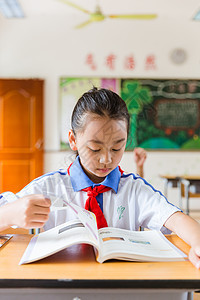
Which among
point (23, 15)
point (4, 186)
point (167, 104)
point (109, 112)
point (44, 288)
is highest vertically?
point (23, 15)

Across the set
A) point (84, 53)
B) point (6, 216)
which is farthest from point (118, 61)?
point (6, 216)

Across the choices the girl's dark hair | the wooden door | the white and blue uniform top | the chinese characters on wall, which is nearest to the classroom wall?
the chinese characters on wall

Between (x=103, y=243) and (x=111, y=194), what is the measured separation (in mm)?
392

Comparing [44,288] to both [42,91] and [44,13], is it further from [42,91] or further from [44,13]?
[44,13]

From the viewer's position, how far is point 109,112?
105 centimetres

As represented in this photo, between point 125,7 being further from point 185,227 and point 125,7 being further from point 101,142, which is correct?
point 185,227

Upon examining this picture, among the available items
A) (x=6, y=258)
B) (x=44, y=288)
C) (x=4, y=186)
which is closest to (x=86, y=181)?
Answer: (x=6, y=258)

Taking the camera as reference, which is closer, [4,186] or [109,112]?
[109,112]

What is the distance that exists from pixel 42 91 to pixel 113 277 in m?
5.03

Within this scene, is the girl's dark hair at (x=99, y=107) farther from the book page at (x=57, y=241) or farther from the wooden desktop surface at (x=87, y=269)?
the wooden desktop surface at (x=87, y=269)

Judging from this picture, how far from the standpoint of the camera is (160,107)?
5.56m

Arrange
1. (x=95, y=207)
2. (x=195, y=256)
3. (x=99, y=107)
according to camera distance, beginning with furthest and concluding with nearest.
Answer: (x=95, y=207) → (x=99, y=107) → (x=195, y=256)

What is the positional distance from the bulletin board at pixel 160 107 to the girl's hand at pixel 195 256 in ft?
15.4

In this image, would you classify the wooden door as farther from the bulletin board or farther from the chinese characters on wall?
the chinese characters on wall
